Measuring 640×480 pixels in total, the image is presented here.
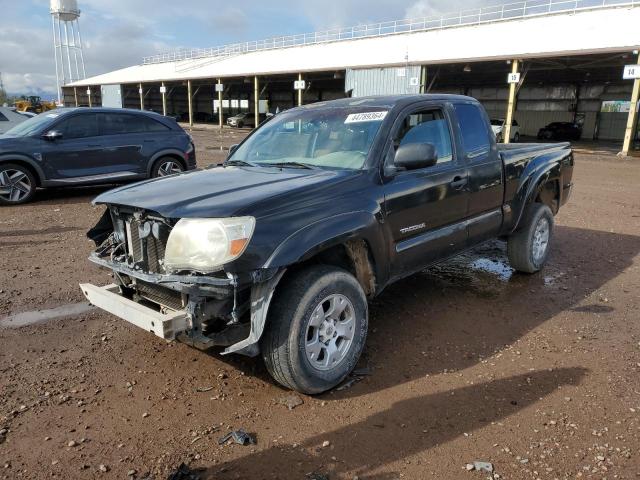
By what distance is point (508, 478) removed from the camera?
8.46 ft

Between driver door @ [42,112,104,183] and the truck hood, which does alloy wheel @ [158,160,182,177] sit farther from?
the truck hood

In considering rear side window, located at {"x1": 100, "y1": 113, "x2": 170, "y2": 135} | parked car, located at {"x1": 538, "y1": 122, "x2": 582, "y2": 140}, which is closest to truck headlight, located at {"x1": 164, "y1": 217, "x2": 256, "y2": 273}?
rear side window, located at {"x1": 100, "y1": 113, "x2": 170, "y2": 135}

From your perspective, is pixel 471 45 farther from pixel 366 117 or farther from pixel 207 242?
pixel 207 242

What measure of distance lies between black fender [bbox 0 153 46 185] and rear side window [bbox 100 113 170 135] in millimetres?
1335

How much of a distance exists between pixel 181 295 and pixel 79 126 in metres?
7.68

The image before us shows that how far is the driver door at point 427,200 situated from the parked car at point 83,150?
722cm

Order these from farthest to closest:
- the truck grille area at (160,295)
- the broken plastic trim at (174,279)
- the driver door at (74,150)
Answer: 1. the driver door at (74,150)
2. the truck grille area at (160,295)
3. the broken plastic trim at (174,279)

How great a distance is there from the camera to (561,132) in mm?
36344

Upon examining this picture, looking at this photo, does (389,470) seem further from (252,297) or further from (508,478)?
(252,297)

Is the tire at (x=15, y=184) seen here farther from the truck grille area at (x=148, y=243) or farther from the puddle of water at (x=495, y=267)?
the puddle of water at (x=495, y=267)

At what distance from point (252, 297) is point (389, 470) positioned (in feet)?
3.95

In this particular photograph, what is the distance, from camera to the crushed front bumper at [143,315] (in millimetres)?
2918

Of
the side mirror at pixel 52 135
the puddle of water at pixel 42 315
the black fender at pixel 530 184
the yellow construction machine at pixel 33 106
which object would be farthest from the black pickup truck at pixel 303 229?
the yellow construction machine at pixel 33 106

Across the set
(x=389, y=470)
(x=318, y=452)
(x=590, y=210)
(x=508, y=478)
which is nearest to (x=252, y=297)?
(x=318, y=452)
